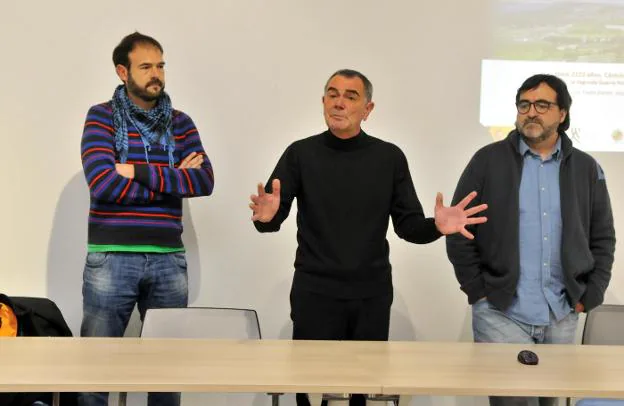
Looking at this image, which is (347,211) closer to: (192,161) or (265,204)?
(265,204)

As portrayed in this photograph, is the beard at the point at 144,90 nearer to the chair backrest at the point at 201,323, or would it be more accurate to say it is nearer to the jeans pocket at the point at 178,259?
the jeans pocket at the point at 178,259

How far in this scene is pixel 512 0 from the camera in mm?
3773

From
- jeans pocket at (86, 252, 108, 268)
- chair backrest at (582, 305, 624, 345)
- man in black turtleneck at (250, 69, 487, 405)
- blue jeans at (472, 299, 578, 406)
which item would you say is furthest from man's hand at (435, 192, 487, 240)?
jeans pocket at (86, 252, 108, 268)

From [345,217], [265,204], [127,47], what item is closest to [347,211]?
[345,217]

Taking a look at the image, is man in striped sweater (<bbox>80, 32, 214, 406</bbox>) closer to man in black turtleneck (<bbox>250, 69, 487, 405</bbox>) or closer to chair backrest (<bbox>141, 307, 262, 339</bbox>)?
chair backrest (<bbox>141, 307, 262, 339</bbox>)

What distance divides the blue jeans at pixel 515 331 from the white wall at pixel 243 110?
1.04 metres

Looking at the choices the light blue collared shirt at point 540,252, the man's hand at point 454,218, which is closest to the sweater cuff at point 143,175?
the man's hand at point 454,218

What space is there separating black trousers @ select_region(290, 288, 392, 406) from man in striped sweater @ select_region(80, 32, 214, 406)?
0.58 m

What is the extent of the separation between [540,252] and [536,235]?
0.23 ft

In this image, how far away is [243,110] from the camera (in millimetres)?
3707

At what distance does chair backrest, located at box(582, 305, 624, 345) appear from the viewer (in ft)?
9.53

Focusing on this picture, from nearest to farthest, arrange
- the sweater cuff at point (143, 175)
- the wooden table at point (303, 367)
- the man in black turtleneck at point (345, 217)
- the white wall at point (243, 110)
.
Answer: the wooden table at point (303, 367)
the man in black turtleneck at point (345, 217)
the sweater cuff at point (143, 175)
the white wall at point (243, 110)

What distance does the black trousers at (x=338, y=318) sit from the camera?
2.70 m

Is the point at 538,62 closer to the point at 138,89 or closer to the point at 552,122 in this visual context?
the point at 552,122
